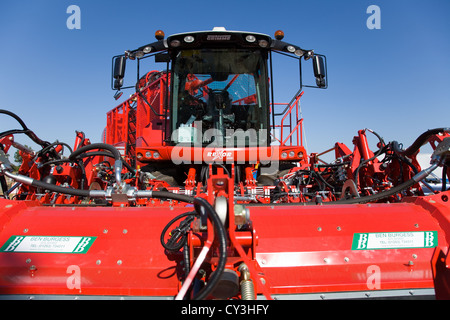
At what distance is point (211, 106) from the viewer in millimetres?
5082

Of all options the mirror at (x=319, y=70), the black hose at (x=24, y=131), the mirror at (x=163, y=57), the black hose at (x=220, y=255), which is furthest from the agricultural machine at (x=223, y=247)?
the mirror at (x=163, y=57)

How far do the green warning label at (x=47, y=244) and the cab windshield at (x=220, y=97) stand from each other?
9.53 ft

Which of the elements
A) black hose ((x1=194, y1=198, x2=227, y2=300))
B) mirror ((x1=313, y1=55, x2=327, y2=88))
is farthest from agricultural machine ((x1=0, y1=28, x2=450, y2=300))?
mirror ((x1=313, y1=55, x2=327, y2=88))

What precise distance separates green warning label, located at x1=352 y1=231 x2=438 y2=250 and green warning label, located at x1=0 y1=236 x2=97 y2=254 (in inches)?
69.9

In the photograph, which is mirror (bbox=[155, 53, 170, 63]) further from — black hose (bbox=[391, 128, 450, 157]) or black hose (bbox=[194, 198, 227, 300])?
black hose (bbox=[194, 198, 227, 300])

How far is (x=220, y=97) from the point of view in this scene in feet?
16.6

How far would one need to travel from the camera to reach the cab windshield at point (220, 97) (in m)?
4.97

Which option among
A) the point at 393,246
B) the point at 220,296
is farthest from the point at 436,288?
the point at 220,296

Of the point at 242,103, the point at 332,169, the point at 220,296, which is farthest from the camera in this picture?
the point at 332,169

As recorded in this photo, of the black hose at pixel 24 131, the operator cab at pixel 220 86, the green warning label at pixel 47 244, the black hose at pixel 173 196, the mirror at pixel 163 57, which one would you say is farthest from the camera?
the mirror at pixel 163 57

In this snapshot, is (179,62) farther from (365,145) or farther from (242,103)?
(365,145)

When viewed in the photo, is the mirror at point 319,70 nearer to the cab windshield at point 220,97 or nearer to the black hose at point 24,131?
the cab windshield at point 220,97

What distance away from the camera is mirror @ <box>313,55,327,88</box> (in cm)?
471
